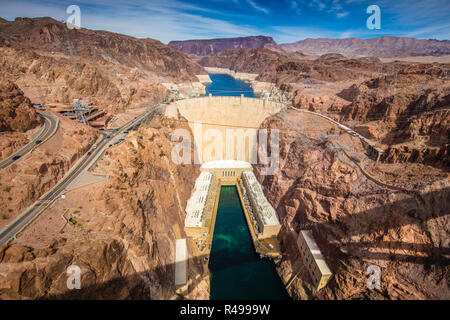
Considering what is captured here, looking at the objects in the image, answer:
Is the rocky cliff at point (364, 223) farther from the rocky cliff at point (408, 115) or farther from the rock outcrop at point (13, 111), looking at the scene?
the rock outcrop at point (13, 111)

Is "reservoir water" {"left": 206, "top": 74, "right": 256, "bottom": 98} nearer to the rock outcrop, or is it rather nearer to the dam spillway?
the dam spillway

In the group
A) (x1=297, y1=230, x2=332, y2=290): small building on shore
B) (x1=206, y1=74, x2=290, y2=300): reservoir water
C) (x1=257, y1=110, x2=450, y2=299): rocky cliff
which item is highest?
(x1=257, y1=110, x2=450, y2=299): rocky cliff

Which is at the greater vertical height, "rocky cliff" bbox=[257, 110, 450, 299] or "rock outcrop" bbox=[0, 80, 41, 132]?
"rock outcrop" bbox=[0, 80, 41, 132]

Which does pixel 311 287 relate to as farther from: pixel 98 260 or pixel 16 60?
pixel 16 60

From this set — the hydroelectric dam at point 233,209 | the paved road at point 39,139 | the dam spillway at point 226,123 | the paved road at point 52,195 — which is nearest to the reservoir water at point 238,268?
the hydroelectric dam at point 233,209

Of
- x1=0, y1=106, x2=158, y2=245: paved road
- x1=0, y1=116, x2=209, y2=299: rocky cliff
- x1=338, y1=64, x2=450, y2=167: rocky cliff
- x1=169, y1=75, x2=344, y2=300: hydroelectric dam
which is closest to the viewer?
x1=0, y1=116, x2=209, y2=299: rocky cliff

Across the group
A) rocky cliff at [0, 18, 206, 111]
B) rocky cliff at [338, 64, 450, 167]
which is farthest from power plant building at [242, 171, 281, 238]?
rocky cliff at [0, 18, 206, 111]

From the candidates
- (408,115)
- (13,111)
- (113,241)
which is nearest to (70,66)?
(13,111)
